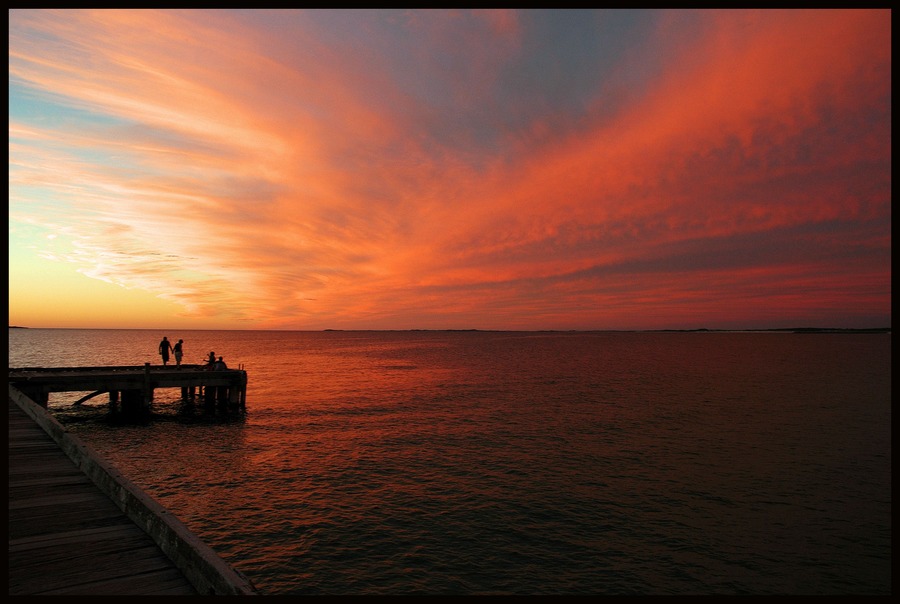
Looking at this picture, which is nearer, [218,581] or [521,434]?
[218,581]

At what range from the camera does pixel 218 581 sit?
4.86 metres

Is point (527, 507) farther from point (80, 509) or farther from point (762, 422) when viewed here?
point (762, 422)

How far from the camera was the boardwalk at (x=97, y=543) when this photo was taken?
5.27 m

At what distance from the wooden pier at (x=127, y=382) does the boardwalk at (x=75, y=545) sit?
2002 centimetres

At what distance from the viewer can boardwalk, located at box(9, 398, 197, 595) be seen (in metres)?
5.38

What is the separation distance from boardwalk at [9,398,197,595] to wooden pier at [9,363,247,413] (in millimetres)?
20020

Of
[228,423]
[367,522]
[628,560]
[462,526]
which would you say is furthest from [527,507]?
[228,423]

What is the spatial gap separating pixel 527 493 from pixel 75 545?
41.2ft

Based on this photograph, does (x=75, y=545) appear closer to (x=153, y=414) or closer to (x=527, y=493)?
(x=527, y=493)

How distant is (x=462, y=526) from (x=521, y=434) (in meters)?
11.6

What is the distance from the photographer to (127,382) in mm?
27781

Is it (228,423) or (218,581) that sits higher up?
(218,581)

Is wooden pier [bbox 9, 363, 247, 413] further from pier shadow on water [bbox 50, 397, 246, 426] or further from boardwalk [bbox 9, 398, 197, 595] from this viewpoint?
boardwalk [bbox 9, 398, 197, 595]

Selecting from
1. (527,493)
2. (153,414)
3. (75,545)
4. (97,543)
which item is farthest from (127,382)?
(97,543)
